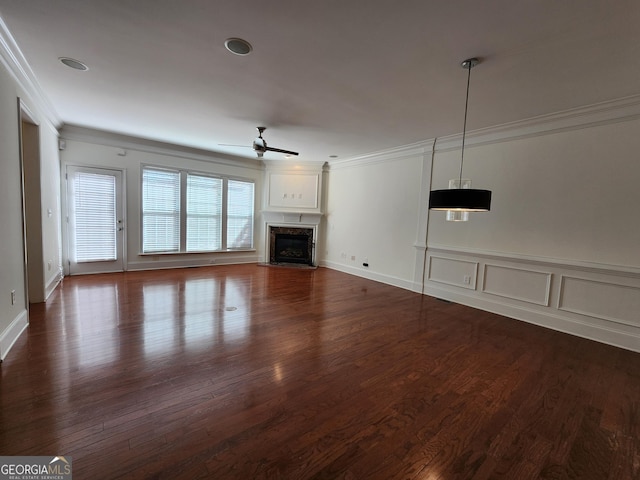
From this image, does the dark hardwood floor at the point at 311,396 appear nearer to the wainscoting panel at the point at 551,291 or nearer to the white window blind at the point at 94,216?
the wainscoting panel at the point at 551,291

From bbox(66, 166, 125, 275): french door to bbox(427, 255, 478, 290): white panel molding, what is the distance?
6.18 metres

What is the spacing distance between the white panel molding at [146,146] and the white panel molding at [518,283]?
5899mm

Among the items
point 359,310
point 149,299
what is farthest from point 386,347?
point 149,299

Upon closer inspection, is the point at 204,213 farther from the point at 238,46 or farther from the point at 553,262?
the point at 553,262

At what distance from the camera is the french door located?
5.24 metres

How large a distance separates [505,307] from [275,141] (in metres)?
4.86

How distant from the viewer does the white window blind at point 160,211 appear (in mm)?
6000

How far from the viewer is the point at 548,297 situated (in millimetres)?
3748

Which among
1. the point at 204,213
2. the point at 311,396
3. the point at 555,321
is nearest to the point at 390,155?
the point at 555,321

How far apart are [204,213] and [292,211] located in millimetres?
2162

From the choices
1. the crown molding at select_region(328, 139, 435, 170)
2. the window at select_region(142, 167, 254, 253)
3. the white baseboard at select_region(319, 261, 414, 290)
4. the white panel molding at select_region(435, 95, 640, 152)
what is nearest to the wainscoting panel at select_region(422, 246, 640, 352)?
the white baseboard at select_region(319, 261, 414, 290)

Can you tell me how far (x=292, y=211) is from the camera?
7.33 metres

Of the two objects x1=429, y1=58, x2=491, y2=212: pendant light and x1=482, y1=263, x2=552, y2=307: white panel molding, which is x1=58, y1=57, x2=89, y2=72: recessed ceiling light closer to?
x1=429, y1=58, x2=491, y2=212: pendant light

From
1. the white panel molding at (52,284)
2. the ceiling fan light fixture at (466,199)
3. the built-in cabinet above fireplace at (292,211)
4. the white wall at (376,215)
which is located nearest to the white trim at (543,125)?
the white wall at (376,215)
